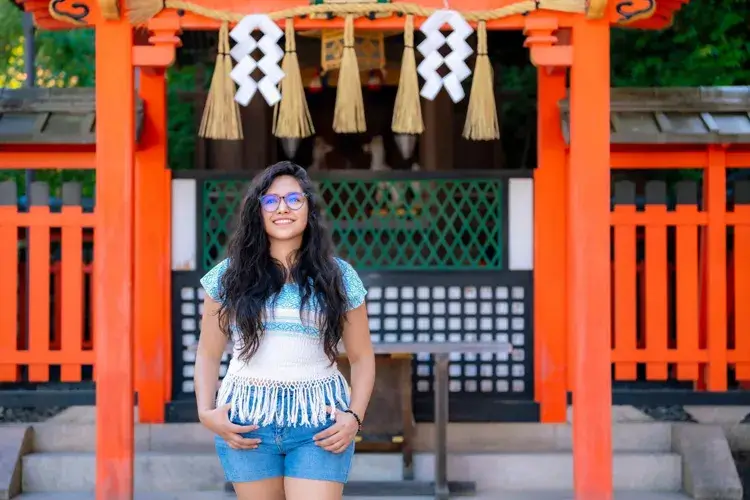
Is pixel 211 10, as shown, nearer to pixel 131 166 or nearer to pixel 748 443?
pixel 131 166

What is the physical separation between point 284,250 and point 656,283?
438 centimetres

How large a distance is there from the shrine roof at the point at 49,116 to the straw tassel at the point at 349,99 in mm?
2111

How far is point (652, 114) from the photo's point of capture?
24.3 ft

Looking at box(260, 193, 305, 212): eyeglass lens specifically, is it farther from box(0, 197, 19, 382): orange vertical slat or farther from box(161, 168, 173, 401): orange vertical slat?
box(0, 197, 19, 382): orange vertical slat

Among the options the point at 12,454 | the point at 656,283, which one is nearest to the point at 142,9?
the point at 12,454

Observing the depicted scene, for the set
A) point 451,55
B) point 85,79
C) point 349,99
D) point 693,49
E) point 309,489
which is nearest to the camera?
point 309,489

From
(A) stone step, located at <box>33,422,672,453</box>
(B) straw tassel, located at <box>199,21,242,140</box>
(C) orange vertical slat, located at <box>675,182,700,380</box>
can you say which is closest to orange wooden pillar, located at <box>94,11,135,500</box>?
(B) straw tassel, located at <box>199,21,242,140</box>

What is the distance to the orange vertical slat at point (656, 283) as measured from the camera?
24.4 feet

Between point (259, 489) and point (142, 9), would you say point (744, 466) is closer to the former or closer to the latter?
point (259, 489)

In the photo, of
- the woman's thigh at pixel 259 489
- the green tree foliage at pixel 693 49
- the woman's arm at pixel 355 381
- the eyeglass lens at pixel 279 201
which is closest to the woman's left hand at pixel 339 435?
the woman's arm at pixel 355 381

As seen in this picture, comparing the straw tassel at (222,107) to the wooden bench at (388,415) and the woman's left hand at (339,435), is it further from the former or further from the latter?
the woman's left hand at (339,435)

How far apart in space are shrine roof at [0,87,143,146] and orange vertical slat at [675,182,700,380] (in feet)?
13.1

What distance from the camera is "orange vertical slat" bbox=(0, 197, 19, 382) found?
7.41 metres

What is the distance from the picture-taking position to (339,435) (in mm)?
3609
